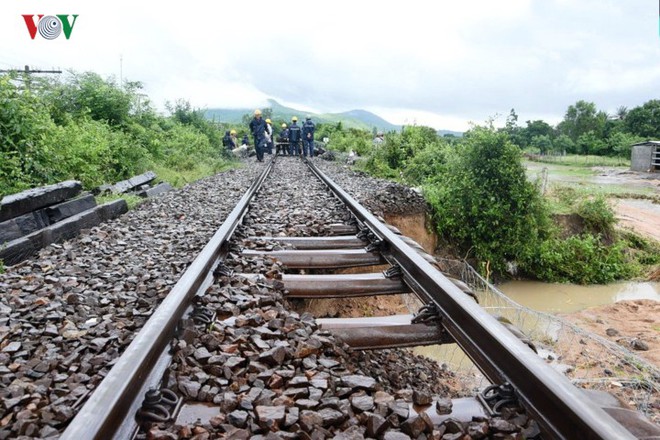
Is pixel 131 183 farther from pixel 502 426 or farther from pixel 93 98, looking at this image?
pixel 502 426

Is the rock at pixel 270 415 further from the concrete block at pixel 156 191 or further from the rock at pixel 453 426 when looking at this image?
the concrete block at pixel 156 191

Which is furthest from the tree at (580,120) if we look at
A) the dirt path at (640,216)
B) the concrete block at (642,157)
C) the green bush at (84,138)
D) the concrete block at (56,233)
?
the concrete block at (56,233)

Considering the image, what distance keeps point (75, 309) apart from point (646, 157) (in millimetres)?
39829

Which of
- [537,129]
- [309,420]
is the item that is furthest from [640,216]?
[537,129]

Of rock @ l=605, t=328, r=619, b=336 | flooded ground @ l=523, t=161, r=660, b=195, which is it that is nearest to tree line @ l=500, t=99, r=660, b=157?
flooded ground @ l=523, t=161, r=660, b=195

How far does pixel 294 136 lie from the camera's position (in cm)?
2162

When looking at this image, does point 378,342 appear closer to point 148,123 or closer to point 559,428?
point 559,428

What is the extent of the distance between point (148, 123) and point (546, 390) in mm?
14608

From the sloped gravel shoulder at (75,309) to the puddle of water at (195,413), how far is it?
0.42 m

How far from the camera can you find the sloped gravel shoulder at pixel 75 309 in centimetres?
185

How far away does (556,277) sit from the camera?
9.66 meters

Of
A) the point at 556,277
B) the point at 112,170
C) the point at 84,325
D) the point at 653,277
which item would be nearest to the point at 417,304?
the point at 84,325

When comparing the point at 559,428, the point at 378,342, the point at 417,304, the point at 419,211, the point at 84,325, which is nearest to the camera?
the point at 559,428

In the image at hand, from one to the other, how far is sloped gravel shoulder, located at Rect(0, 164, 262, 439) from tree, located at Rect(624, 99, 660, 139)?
194 ft
